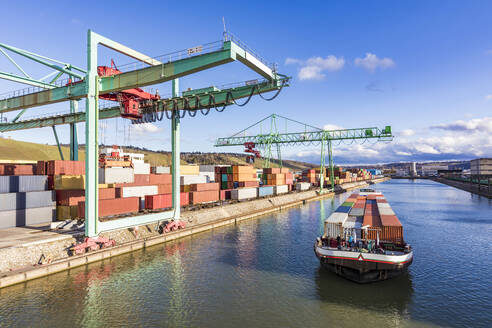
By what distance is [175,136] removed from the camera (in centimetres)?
3195

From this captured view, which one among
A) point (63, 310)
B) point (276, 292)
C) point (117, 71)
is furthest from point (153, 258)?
point (117, 71)

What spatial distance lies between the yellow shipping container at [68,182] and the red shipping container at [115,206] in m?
5.54

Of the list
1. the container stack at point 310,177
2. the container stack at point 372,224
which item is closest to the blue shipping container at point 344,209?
the container stack at point 372,224

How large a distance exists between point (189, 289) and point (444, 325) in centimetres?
1433

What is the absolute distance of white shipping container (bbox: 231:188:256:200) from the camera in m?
49.7

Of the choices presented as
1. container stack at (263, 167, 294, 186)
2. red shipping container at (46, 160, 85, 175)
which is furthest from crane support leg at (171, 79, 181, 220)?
container stack at (263, 167, 294, 186)

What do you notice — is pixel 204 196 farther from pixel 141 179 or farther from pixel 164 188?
pixel 141 179

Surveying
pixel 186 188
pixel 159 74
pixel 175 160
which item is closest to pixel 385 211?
pixel 175 160

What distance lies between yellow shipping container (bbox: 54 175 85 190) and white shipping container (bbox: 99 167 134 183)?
3903 mm

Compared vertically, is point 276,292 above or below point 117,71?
below

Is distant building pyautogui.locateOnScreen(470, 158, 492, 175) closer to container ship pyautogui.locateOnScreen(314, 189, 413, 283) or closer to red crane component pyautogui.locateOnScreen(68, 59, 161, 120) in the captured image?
container ship pyautogui.locateOnScreen(314, 189, 413, 283)

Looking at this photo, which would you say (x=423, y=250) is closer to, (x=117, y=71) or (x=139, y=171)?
(x=117, y=71)

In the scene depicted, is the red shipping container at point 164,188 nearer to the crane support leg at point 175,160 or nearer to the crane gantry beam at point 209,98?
the crane support leg at point 175,160

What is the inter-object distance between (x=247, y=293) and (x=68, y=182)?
25.9m
